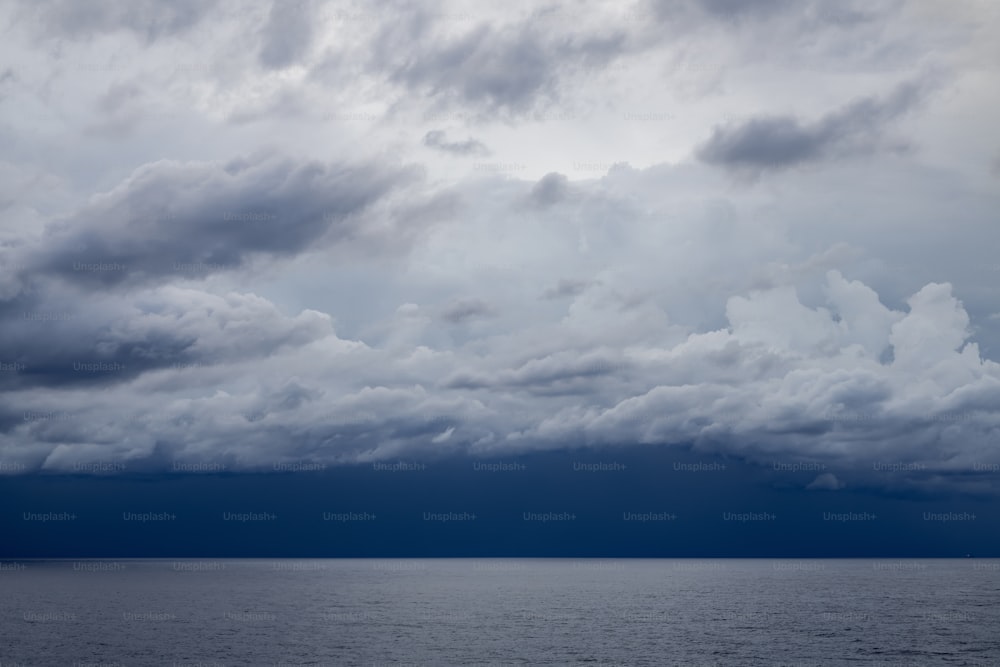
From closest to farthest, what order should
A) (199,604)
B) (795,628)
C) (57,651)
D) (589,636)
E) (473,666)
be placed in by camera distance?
1. (473,666)
2. (57,651)
3. (589,636)
4. (795,628)
5. (199,604)

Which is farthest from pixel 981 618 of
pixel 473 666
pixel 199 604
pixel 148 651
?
pixel 199 604

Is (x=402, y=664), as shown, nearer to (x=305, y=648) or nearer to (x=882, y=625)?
(x=305, y=648)

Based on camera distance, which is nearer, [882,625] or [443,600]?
[882,625]

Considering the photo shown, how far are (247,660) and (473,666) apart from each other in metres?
26.5

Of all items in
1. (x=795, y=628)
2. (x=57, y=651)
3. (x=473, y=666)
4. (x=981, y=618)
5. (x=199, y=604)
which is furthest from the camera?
(x=199, y=604)

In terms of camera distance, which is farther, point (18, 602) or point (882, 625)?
point (18, 602)

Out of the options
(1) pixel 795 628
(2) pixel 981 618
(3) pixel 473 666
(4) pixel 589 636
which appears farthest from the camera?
(2) pixel 981 618

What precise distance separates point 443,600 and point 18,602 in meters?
100.0

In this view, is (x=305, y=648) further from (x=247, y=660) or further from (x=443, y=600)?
(x=443, y=600)

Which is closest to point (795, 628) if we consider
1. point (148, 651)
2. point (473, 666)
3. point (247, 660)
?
point (473, 666)

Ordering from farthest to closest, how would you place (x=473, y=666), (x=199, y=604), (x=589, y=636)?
(x=199, y=604) < (x=589, y=636) < (x=473, y=666)

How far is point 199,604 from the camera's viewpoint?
189 m

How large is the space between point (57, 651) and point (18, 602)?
112 meters

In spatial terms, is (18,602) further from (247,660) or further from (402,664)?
(402,664)
